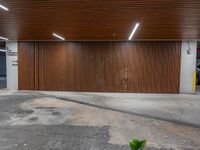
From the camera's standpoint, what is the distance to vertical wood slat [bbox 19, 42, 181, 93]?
9.18 metres

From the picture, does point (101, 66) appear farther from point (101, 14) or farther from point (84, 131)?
point (84, 131)

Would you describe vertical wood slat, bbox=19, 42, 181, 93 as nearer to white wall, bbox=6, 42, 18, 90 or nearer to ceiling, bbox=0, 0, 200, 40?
white wall, bbox=6, 42, 18, 90

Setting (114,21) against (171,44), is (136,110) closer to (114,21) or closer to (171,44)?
(114,21)

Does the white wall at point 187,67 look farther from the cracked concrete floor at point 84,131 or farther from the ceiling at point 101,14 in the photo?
the cracked concrete floor at point 84,131

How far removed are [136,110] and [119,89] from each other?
366 cm

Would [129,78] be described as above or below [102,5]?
below

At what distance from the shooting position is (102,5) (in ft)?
13.3

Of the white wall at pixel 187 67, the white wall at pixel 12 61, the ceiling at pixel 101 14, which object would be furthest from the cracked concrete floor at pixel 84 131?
the white wall at pixel 187 67

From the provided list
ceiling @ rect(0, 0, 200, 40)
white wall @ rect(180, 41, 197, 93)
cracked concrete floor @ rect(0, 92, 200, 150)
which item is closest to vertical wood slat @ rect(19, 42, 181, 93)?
white wall @ rect(180, 41, 197, 93)

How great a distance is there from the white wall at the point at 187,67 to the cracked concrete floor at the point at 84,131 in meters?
5.12

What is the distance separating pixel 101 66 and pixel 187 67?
13.6 feet

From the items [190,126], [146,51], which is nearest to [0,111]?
[190,126]

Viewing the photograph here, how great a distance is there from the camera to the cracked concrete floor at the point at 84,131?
10.7 feet

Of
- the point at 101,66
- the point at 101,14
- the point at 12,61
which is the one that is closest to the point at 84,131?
the point at 101,14
